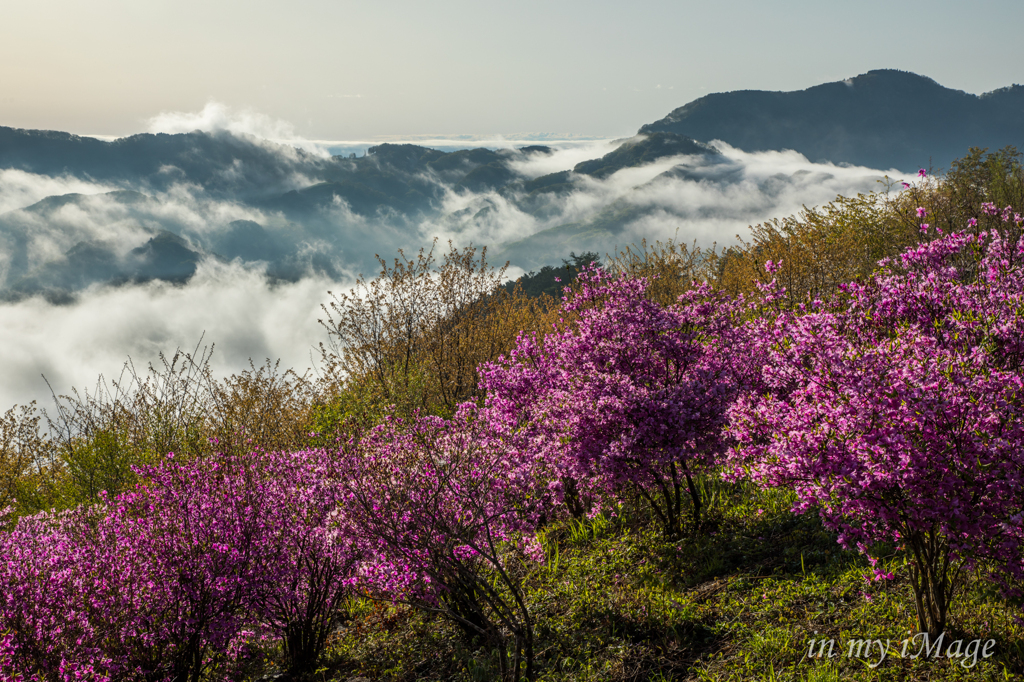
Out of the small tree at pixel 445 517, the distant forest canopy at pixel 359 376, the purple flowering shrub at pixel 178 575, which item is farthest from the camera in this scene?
the distant forest canopy at pixel 359 376

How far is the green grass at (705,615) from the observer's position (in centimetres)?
523

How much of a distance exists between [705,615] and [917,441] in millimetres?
3231

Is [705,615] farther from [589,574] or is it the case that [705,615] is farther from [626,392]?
[626,392]

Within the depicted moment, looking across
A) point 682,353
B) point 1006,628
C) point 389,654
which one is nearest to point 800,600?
point 1006,628

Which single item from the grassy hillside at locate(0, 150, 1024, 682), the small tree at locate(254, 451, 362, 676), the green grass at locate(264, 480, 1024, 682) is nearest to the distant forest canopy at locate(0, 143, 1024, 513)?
the grassy hillside at locate(0, 150, 1024, 682)

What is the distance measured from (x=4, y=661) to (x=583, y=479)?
19.7ft

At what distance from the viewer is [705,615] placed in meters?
6.38

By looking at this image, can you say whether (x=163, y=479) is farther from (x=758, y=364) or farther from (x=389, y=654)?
(x=758, y=364)

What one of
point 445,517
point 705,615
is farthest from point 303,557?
point 705,615

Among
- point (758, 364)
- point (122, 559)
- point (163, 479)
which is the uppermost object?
point (758, 364)

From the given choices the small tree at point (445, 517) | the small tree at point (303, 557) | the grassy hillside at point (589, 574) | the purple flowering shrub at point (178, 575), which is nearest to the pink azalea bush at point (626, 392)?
the small tree at point (445, 517)

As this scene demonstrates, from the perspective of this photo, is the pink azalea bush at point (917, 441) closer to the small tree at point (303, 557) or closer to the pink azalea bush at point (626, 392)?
the pink azalea bush at point (626, 392)

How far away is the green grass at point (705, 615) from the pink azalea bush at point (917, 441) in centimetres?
55

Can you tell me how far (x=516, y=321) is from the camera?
20719mm
